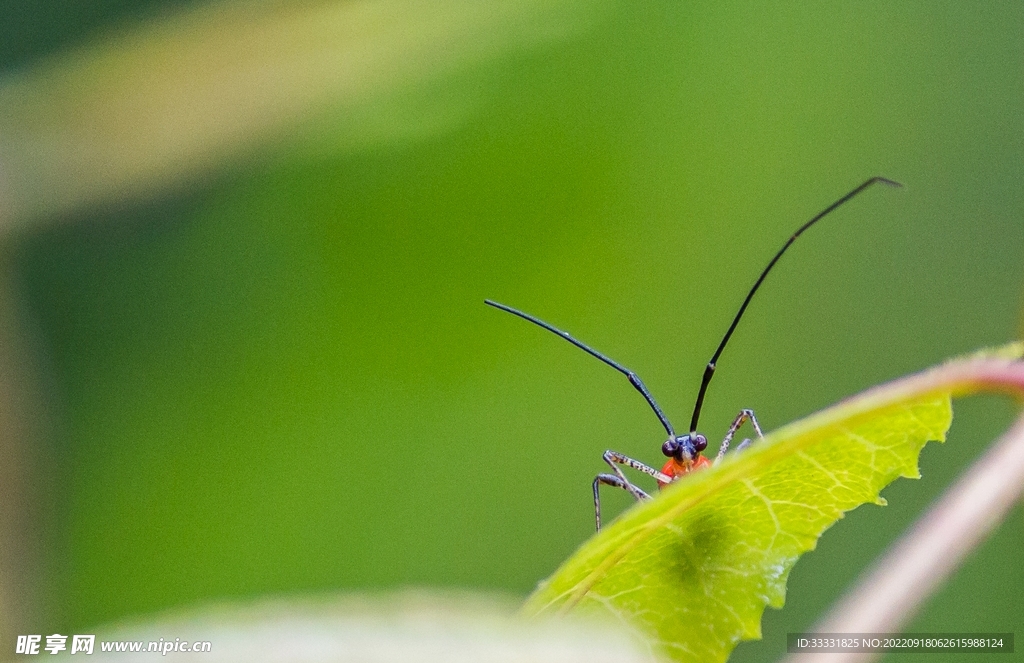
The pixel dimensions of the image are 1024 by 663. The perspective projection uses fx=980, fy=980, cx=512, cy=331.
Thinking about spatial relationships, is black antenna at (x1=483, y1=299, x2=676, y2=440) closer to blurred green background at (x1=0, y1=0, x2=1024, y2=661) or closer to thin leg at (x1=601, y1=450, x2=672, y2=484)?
thin leg at (x1=601, y1=450, x2=672, y2=484)

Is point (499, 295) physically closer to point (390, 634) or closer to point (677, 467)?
point (677, 467)

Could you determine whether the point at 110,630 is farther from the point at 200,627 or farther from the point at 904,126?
the point at 904,126

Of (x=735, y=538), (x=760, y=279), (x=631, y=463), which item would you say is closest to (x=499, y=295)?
(x=631, y=463)

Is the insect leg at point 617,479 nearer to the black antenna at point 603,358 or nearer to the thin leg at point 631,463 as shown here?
the thin leg at point 631,463

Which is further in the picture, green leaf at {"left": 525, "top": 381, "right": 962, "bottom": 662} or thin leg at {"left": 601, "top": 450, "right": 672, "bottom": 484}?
thin leg at {"left": 601, "top": 450, "right": 672, "bottom": 484}

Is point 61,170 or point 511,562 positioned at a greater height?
point 61,170

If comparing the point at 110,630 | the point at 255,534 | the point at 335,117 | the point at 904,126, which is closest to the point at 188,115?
the point at 335,117

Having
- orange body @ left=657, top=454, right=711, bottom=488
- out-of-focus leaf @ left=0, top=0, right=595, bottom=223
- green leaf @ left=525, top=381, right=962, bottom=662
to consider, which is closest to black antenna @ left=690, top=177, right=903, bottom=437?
orange body @ left=657, top=454, right=711, bottom=488

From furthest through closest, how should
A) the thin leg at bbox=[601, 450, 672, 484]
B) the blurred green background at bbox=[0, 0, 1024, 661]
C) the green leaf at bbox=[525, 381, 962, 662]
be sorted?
the blurred green background at bbox=[0, 0, 1024, 661] < the thin leg at bbox=[601, 450, 672, 484] < the green leaf at bbox=[525, 381, 962, 662]
